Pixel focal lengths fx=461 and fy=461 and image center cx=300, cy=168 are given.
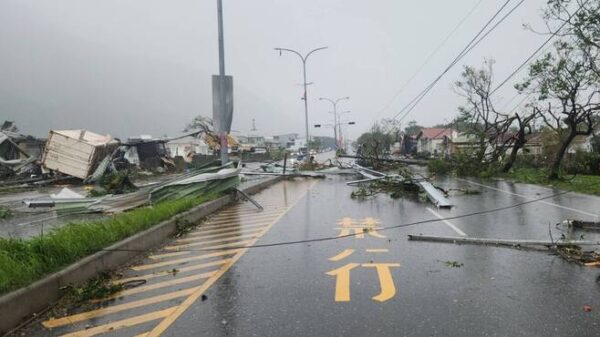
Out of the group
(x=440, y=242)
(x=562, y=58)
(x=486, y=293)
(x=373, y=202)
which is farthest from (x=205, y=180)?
(x=562, y=58)

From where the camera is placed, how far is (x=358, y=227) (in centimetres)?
1009

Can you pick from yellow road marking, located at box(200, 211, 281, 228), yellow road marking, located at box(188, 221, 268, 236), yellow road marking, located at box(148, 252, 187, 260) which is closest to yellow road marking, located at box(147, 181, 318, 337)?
yellow road marking, located at box(148, 252, 187, 260)

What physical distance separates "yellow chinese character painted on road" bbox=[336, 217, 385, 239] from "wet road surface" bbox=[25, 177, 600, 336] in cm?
8

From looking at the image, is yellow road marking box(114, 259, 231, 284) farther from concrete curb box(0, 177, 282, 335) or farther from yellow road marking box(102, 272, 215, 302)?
concrete curb box(0, 177, 282, 335)

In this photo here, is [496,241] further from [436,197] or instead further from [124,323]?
[436,197]

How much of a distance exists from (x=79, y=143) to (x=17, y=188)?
4.05m

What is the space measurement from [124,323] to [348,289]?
8.25 feet

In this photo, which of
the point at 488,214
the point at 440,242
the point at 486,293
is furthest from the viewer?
the point at 488,214

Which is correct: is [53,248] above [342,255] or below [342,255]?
above

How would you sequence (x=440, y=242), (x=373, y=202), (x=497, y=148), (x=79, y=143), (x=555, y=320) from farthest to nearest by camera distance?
(x=497, y=148), (x=79, y=143), (x=373, y=202), (x=440, y=242), (x=555, y=320)

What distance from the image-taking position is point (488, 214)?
11.9 m

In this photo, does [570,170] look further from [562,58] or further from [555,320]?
[555,320]

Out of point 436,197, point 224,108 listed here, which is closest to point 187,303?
point 436,197

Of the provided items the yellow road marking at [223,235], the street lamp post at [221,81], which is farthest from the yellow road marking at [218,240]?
the street lamp post at [221,81]
